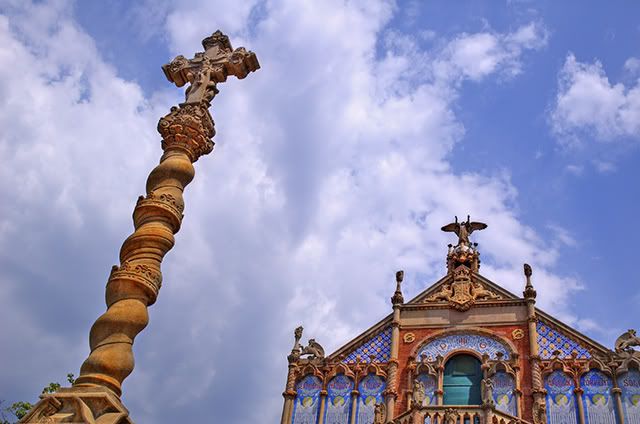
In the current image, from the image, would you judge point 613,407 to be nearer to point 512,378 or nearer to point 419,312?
point 512,378

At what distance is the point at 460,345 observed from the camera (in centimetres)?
2033

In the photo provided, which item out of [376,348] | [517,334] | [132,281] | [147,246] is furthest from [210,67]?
[517,334]

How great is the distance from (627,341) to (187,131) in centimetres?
1470

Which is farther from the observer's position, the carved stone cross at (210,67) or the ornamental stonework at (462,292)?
the ornamental stonework at (462,292)

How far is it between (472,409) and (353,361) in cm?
530

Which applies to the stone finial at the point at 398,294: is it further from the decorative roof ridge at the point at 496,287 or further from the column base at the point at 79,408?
the column base at the point at 79,408

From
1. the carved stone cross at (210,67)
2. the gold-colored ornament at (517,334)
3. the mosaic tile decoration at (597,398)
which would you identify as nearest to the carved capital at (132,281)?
the carved stone cross at (210,67)

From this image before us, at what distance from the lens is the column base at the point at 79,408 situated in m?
7.20

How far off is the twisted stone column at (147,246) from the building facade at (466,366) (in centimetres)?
940

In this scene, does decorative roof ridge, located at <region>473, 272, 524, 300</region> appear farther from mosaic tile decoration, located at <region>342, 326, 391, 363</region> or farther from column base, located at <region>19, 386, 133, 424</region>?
column base, located at <region>19, 386, 133, 424</region>

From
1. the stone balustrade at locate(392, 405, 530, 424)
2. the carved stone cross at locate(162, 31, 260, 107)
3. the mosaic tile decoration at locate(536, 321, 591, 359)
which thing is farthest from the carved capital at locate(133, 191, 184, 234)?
the mosaic tile decoration at locate(536, 321, 591, 359)

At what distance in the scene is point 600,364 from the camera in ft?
62.3

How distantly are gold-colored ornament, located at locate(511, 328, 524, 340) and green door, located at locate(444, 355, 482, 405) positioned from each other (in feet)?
4.40

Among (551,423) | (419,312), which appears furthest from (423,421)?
(419,312)
